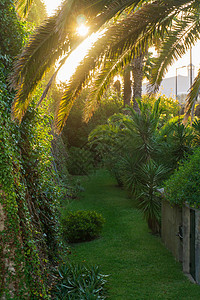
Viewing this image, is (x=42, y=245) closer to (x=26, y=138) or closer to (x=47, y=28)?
(x=26, y=138)

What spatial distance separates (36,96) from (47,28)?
3.97 feet

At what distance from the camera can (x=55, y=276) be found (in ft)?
19.2

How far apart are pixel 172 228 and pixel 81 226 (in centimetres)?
268

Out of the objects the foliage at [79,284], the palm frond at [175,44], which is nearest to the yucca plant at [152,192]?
the palm frond at [175,44]

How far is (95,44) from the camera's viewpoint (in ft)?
18.2

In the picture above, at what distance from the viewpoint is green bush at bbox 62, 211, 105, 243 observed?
9648 millimetres

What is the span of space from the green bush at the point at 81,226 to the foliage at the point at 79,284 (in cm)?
299

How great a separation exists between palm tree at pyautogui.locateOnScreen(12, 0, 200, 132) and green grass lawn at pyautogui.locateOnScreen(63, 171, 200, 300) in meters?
3.32

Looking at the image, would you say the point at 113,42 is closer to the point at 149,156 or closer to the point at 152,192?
the point at 152,192

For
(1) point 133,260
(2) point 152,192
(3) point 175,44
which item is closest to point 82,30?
(3) point 175,44

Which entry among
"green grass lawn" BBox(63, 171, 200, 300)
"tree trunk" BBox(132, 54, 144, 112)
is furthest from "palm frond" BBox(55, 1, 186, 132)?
"tree trunk" BBox(132, 54, 144, 112)

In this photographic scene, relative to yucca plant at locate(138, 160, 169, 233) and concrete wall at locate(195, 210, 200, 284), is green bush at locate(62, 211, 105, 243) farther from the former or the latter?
concrete wall at locate(195, 210, 200, 284)

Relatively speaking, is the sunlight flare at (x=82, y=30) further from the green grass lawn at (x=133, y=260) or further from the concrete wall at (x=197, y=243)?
the green grass lawn at (x=133, y=260)

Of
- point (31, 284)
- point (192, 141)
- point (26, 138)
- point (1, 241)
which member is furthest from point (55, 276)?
point (192, 141)
